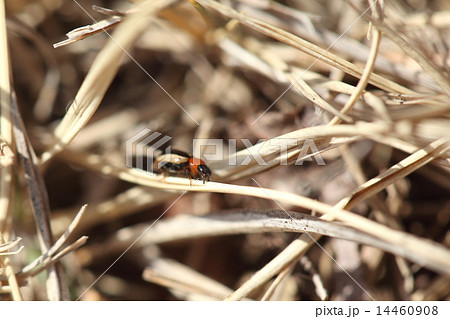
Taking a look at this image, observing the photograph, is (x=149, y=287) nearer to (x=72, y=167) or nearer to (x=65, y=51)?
(x=72, y=167)

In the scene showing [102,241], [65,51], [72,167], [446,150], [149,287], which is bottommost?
[149,287]

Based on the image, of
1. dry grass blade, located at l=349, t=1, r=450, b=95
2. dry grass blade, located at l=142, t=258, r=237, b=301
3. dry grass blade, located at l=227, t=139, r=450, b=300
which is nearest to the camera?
dry grass blade, located at l=227, t=139, r=450, b=300

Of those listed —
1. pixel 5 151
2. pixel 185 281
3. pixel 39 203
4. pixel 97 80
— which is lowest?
pixel 185 281

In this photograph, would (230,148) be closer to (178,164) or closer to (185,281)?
(178,164)

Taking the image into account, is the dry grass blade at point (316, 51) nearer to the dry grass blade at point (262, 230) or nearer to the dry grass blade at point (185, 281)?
the dry grass blade at point (262, 230)

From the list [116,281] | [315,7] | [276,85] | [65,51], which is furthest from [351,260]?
[65,51]

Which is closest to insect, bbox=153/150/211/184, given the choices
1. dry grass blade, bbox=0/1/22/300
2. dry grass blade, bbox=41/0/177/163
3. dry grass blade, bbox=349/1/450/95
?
dry grass blade, bbox=41/0/177/163

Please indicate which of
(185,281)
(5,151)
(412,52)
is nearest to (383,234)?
(412,52)

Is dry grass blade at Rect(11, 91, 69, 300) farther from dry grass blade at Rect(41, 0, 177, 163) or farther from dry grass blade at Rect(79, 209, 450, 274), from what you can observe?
dry grass blade at Rect(79, 209, 450, 274)
